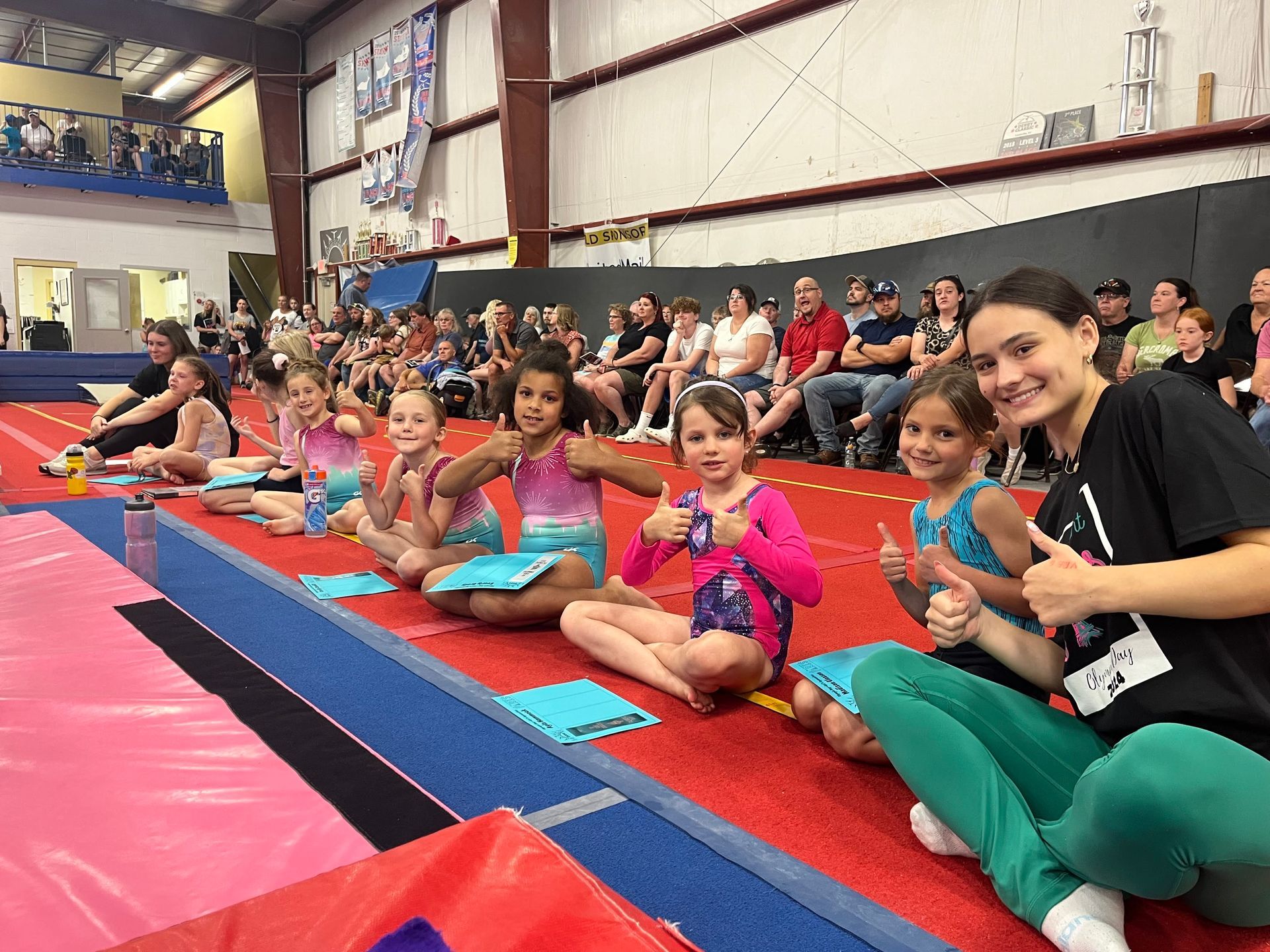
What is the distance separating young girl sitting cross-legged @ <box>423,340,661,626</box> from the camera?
9.32ft

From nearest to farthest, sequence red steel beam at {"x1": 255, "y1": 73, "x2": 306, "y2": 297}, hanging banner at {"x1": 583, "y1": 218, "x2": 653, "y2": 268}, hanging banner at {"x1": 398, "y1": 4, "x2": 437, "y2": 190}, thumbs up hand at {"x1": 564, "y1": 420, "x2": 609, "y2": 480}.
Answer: thumbs up hand at {"x1": 564, "y1": 420, "x2": 609, "y2": 480}
hanging banner at {"x1": 583, "y1": 218, "x2": 653, "y2": 268}
hanging banner at {"x1": 398, "y1": 4, "x2": 437, "y2": 190}
red steel beam at {"x1": 255, "y1": 73, "x2": 306, "y2": 297}

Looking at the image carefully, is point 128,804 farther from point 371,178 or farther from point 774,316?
point 371,178

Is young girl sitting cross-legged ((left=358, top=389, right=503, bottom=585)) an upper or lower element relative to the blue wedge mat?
upper

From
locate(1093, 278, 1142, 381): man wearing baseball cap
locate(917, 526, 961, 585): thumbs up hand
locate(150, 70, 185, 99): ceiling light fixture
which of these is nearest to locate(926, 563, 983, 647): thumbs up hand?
locate(917, 526, 961, 585): thumbs up hand

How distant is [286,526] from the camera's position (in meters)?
4.36

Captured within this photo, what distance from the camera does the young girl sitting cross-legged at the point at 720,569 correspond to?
2148mm

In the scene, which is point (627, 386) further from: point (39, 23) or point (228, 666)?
point (39, 23)

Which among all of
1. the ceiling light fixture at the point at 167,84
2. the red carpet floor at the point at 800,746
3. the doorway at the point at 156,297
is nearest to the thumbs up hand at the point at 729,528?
the red carpet floor at the point at 800,746

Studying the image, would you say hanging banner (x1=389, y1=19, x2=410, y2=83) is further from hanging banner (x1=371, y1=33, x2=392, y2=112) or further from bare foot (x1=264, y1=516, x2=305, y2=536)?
bare foot (x1=264, y1=516, x2=305, y2=536)

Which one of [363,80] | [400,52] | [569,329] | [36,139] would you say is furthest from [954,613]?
[36,139]

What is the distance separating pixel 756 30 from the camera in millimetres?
9406

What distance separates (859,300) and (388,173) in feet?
37.8

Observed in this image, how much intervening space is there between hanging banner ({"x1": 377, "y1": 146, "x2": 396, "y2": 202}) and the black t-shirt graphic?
52.9 feet

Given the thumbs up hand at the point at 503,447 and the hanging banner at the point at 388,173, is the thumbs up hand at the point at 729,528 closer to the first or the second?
the thumbs up hand at the point at 503,447
